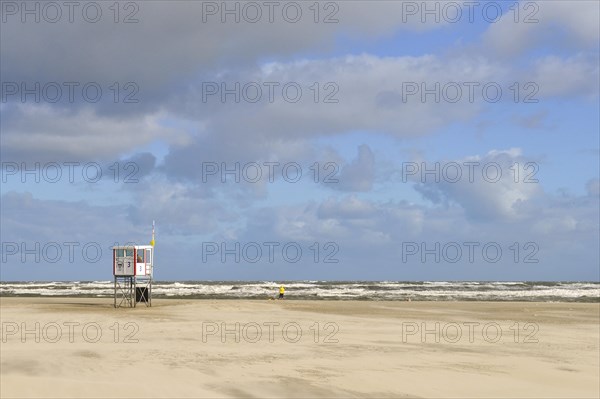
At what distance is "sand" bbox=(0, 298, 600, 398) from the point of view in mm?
15805

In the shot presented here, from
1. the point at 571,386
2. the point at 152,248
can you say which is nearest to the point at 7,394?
the point at 571,386

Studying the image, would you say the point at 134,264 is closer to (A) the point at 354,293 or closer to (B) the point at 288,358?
(B) the point at 288,358

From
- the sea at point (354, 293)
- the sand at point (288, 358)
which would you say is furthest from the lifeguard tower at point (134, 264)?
the sea at point (354, 293)

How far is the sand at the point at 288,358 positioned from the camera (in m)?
15.8

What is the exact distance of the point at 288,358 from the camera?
20.7 metres

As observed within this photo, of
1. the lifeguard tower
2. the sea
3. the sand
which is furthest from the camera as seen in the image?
the sea

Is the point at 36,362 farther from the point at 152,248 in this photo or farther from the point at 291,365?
the point at 152,248

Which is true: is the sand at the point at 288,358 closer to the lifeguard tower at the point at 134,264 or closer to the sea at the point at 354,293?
the lifeguard tower at the point at 134,264

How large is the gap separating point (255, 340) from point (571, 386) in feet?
39.0

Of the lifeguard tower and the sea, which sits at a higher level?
the lifeguard tower

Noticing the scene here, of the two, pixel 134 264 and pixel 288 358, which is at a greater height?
pixel 134 264

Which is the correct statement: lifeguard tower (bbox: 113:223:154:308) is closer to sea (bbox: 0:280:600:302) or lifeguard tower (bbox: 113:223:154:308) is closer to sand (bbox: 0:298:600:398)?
sand (bbox: 0:298:600:398)

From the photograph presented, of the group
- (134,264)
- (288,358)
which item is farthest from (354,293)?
(288,358)

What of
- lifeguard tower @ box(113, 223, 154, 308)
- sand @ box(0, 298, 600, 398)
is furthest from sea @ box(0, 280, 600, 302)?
sand @ box(0, 298, 600, 398)
